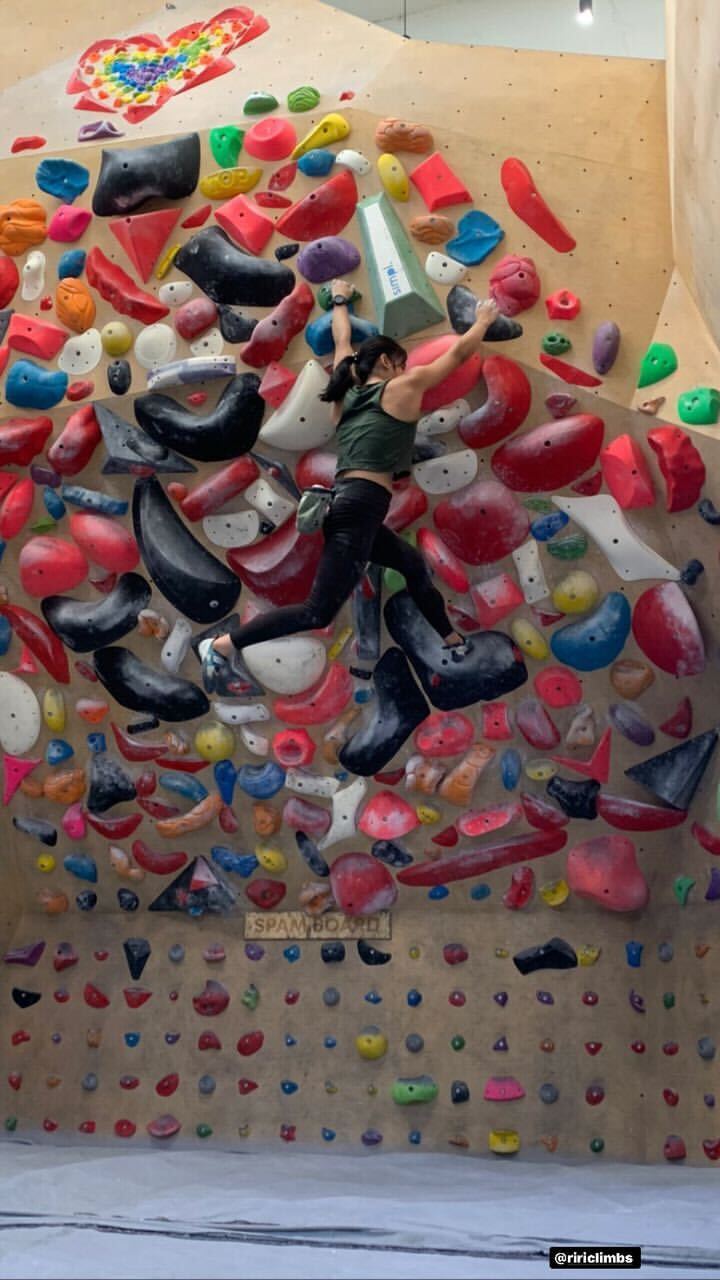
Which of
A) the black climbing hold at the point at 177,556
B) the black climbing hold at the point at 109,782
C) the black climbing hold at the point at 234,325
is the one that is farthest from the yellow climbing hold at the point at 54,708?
the black climbing hold at the point at 234,325

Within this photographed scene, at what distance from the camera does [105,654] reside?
15.0ft

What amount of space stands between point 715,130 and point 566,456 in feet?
3.21

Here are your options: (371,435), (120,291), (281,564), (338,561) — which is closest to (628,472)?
(371,435)

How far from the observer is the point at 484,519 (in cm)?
409

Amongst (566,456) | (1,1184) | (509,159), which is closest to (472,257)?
(509,159)

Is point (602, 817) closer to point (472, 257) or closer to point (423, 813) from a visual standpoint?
point (423, 813)

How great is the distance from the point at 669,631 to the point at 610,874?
82 cm

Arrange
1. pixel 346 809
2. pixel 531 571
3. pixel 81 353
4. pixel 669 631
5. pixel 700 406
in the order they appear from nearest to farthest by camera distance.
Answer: pixel 700 406, pixel 669 631, pixel 531 571, pixel 81 353, pixel 346 809

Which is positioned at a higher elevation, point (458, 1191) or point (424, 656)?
point (424, 656)

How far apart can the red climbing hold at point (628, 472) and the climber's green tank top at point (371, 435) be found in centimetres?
57

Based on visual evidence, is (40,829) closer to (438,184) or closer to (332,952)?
(332,952)

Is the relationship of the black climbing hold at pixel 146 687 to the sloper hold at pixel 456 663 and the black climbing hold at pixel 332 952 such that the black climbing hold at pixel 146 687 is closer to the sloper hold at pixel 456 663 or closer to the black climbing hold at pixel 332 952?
the sloper hold at pixel 456 663

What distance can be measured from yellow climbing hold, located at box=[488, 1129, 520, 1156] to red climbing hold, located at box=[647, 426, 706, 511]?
198cm

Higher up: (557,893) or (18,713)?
(18,713)
